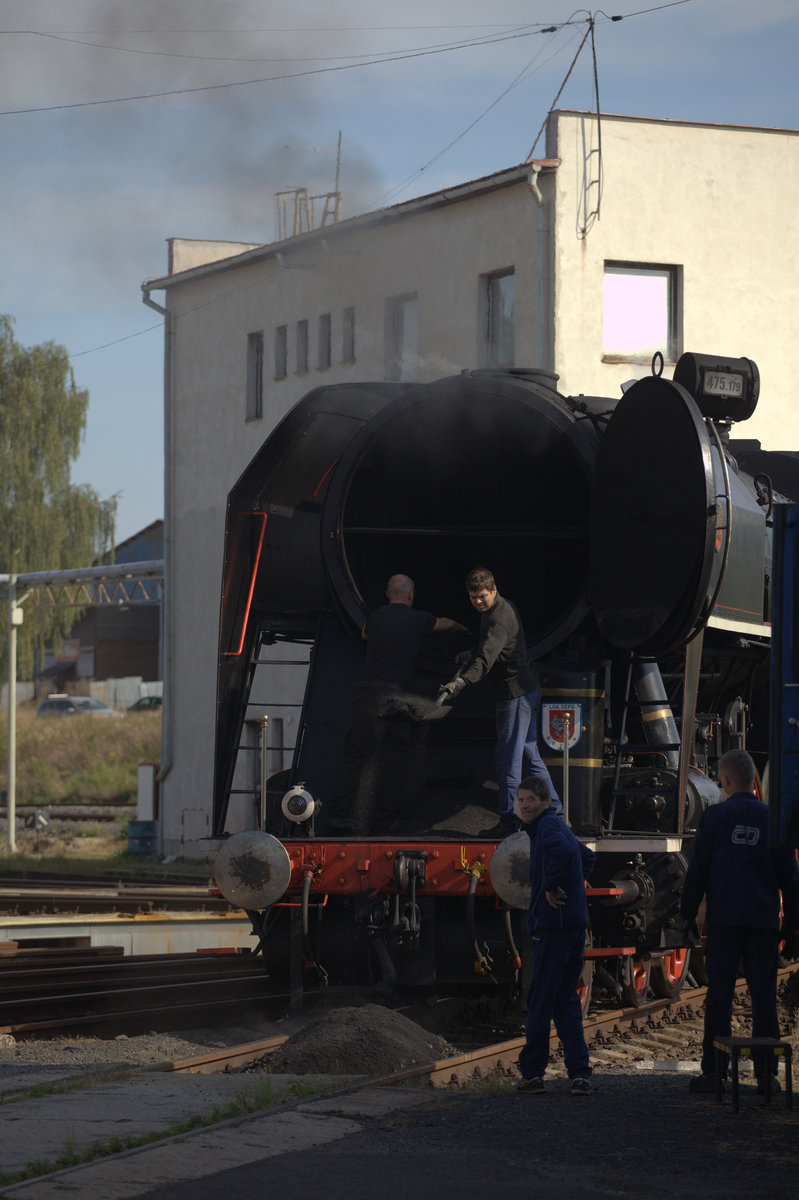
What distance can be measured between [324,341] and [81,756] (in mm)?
22901

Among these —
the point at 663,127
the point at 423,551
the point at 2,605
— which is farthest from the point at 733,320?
the point at 2,605

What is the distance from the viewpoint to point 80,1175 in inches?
211

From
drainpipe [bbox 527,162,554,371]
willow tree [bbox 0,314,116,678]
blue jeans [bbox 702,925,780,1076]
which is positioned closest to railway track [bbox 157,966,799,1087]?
blue jeans [bbox 702,925,780,1076]

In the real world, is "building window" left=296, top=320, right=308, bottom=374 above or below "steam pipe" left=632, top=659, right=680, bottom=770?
above

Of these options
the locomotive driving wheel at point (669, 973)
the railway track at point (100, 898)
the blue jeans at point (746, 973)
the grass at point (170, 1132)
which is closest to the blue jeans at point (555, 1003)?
the blue jeans at point (746, 973)

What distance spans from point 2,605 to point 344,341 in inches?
975

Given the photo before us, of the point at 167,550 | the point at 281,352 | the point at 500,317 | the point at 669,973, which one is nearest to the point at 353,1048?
the point at 669,973

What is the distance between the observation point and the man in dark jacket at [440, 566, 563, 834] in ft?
29.9

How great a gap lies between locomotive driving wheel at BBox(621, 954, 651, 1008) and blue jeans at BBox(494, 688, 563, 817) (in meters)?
1.33

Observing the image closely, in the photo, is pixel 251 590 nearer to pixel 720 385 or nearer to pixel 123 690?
pixel 720 385

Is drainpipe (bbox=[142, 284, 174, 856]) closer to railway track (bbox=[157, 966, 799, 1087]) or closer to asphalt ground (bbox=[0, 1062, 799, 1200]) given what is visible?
railway track (bbox=[157, 966, 799, 1087])

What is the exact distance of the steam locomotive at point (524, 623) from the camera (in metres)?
8.80

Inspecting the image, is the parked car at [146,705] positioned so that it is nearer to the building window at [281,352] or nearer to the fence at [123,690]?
the fence at [123,690]

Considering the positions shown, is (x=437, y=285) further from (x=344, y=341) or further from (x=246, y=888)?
(x=246, y=888)
